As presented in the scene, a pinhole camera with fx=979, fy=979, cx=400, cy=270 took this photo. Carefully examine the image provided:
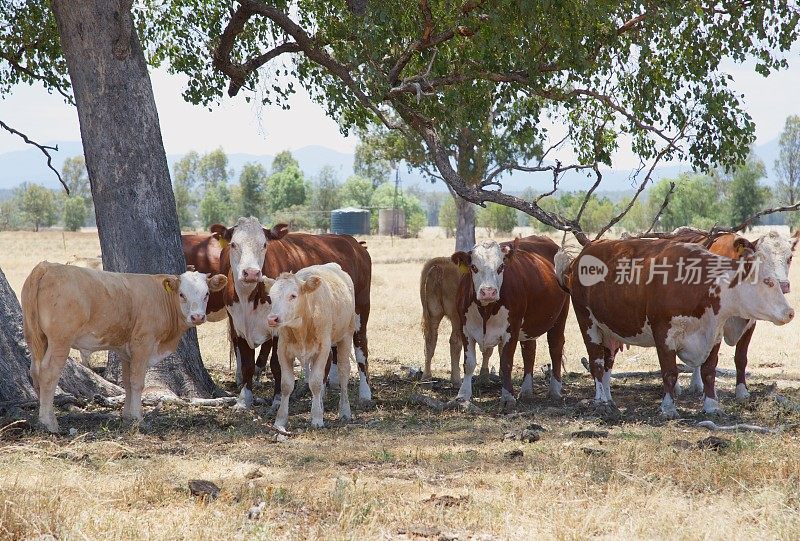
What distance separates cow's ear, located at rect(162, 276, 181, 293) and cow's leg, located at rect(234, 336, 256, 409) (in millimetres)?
1430

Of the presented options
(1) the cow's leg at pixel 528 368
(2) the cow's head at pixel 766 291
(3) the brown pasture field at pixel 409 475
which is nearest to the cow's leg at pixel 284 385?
(3) the brown pasture field at pixel 409 475

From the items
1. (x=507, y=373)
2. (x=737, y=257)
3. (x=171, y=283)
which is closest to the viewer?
(x=171, y=283)

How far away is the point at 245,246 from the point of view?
1062cm

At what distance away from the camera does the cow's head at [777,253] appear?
9.97m

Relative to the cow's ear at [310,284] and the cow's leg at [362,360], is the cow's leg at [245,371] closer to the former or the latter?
the cow's leg at [362,360]

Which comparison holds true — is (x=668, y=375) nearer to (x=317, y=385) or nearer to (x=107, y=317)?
(x=317, y=385)

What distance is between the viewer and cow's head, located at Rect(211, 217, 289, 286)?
1048 centimetres

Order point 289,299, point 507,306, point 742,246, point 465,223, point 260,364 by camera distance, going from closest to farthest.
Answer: point 289,299
point 742,246
point 507,306
point 260,364
point 465,223

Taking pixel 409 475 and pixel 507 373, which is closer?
pixel 409 475

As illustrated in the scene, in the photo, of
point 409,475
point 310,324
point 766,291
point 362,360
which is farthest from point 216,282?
point 766,291

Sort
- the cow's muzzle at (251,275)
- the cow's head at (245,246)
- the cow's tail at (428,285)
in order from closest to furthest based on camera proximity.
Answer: the cow's muzzle at (251,275)
the cow's head at (245,246)
the cow's tail at (428,285)

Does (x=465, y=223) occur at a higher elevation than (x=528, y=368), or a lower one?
higher

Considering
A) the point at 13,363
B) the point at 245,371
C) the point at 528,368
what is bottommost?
the point at 528,368

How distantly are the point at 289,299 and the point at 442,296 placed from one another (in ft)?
14.5
